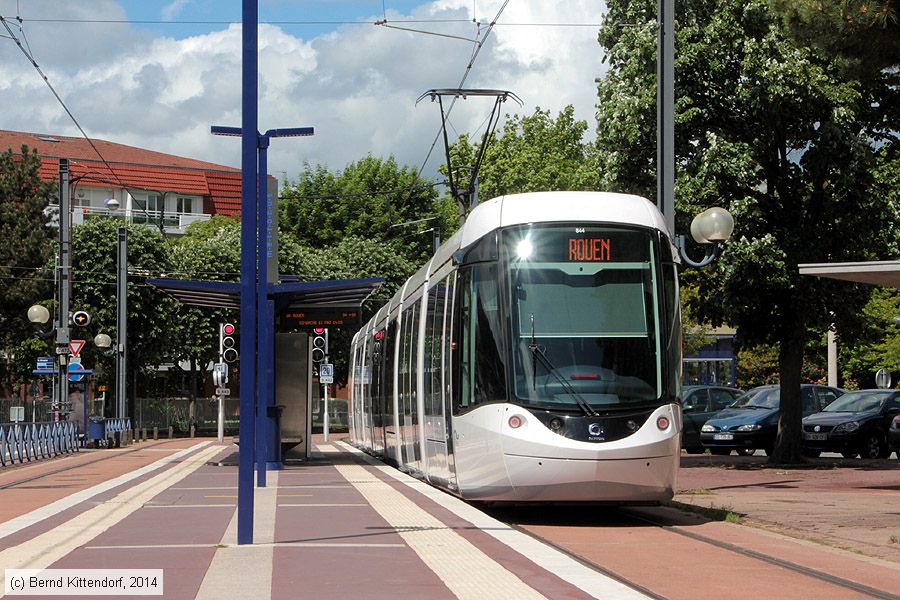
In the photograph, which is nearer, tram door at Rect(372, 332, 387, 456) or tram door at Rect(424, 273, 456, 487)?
tram door at Rect(424, 273, 456, 487)

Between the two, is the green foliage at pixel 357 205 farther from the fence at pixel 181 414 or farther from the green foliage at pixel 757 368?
the green foliage at pixel 757 368

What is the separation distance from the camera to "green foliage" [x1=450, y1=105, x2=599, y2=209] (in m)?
58.5

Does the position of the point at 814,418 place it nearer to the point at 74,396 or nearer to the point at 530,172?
the point at 74,396

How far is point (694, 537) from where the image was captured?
486 inches

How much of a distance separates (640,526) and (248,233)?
17.7ft

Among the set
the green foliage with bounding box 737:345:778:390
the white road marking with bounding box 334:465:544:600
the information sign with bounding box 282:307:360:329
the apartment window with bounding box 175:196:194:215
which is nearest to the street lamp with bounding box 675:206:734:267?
the white road marking with bounding box 334:465:544:600

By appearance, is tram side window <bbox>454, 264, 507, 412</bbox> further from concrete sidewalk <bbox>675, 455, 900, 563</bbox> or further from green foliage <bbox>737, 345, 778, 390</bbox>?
green foliage <bbox>737, 345, 778, 390</bbox>

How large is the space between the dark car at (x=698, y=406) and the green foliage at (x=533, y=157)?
22.2 meters

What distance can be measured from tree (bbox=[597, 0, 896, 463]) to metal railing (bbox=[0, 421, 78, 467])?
1332cm

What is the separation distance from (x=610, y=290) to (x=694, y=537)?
2.67 meters

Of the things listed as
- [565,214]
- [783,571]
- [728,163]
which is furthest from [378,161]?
[783,571]

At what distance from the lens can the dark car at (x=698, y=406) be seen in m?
32.8

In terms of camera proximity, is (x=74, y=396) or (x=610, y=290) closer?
(x=610, y=290)

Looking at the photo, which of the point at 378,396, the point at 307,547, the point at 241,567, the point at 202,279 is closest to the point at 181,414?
the point at 202,279
